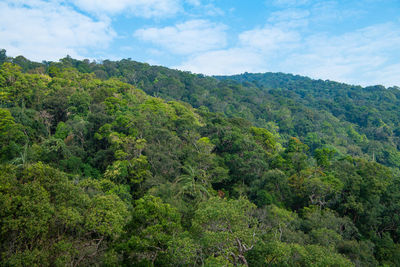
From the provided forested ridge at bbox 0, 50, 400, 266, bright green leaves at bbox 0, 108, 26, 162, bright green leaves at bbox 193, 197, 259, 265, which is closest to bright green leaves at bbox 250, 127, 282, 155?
forested ridge at bbox 0, 50, 400, 266

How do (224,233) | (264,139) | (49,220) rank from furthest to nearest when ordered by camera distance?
1. (264,139)
2. (224,233)
3. (49,220)

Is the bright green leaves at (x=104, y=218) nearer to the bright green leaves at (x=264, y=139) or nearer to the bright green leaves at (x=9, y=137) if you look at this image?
the bright green leaves at (x=9, y=137)

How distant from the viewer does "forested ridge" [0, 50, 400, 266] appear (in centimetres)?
959

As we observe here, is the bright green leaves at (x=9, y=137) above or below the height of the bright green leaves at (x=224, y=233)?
above

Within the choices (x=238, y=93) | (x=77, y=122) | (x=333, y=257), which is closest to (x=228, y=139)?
(x=77, y=122)

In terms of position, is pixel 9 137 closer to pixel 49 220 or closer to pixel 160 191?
pixel 160 191

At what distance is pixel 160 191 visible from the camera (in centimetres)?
1694

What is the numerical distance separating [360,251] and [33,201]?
57.7ft

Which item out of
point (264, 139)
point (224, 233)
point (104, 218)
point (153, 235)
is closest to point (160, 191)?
point (153, 235)

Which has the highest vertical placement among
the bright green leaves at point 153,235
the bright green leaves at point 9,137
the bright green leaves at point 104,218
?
the bright green leaves at point 9,137

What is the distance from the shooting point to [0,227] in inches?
318

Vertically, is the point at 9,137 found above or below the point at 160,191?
above

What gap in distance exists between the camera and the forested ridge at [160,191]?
31.5ft

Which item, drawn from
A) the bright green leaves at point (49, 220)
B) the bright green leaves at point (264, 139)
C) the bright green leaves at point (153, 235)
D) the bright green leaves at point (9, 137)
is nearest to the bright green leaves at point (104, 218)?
the bright green leaves at point (49, 220)
